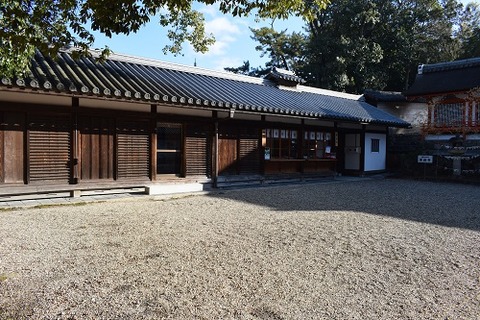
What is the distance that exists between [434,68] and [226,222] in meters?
21.5

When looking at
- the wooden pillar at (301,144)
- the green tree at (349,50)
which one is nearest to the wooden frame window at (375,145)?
the wooden pillar at (301,144)

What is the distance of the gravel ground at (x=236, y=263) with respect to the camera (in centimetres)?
330

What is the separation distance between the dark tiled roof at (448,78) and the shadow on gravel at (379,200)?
1002 cm

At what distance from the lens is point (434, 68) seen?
22.7 meters

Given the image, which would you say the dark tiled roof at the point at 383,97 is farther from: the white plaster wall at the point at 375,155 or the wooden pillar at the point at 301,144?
the wooden pillar at the point at 301,144

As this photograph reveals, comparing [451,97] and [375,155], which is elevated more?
[451,97]

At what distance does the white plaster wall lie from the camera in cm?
1717

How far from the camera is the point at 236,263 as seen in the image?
4.49 m

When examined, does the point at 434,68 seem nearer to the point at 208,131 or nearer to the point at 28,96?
the point at 208,131

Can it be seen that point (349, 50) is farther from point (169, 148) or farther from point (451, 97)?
point (169, 148)

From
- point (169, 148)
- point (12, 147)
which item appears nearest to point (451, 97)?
point (169, 148)

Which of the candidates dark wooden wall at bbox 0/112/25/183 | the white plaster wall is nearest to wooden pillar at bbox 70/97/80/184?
dark wooden wall at bbox 0/112/25/183

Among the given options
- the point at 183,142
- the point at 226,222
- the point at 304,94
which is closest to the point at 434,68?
the point at 304,94

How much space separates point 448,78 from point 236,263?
72.8ft
